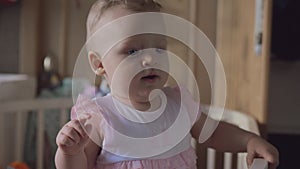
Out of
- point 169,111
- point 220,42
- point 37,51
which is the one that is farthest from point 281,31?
point 169,111

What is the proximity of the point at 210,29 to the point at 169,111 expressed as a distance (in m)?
0.90

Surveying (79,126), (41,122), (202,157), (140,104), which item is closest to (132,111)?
(140,104)

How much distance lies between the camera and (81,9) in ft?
6.46

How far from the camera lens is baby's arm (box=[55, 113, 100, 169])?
86cm

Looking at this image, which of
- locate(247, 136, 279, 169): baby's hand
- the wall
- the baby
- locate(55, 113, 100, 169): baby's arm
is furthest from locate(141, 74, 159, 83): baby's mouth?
the wall

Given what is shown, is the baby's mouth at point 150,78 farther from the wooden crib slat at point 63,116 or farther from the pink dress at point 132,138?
the wooden crib slat at point 63,116

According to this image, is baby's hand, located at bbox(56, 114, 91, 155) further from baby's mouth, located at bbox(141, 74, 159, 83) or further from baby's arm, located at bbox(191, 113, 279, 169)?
baby's arm, located at bbox(191, 113, 279, 169)

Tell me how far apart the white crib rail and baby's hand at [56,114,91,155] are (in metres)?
0.87

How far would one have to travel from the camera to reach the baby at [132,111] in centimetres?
98

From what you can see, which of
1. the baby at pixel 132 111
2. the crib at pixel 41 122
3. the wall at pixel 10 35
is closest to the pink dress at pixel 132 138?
Result: the baby at pixel 132 111

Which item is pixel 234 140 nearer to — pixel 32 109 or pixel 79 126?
pixel 79 126

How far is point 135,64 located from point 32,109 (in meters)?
0.87

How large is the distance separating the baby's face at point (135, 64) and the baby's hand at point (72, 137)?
0.13 metres

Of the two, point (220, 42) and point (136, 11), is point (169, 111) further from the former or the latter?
point (220, 42)
